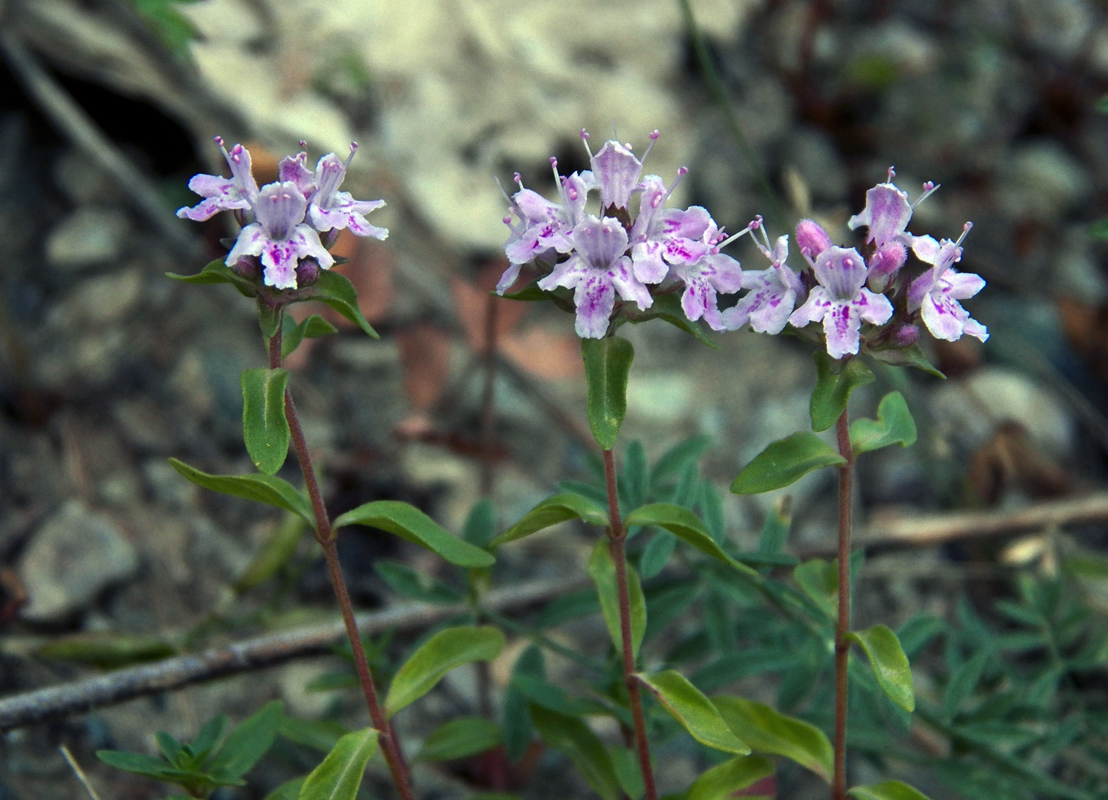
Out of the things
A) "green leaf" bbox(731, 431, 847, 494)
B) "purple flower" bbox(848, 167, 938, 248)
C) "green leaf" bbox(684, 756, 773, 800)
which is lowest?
"green leaf" bbox(684, 756, 773, 800)

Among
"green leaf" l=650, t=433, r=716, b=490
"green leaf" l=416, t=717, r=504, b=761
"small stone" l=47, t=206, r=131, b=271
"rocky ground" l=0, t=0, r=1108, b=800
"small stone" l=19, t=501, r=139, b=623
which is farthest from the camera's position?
"small stone" l=47, t=206, r=131, b=271

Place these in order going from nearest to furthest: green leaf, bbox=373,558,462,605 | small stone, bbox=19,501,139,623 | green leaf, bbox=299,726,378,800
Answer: green leaf, bbox=299,726,378,800 → green leaf, bbox=373,558,462,605 → small stone, bbox=19,501,139,623

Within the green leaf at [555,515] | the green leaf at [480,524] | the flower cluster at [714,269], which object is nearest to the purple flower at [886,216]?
the flower cluster at [714,269]

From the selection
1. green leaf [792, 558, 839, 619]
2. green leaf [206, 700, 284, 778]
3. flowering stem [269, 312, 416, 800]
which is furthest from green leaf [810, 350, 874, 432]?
green leaf [206, 700, 284, 778]

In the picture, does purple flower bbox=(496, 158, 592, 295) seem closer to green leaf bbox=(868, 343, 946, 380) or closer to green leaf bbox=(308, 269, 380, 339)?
green leaf bbox=(308, 269, 380, 339)

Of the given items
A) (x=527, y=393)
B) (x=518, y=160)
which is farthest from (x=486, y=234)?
(x=527, y=393)

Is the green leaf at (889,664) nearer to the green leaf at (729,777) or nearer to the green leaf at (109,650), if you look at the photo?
the green leaf at (729,777)

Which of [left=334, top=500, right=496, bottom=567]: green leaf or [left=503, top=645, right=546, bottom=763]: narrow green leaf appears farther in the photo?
[left=503, top=645, right=546, bottom=763]: narrow green leaf

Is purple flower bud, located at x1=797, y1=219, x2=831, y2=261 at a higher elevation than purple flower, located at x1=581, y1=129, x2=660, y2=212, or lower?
lower
